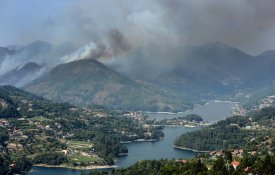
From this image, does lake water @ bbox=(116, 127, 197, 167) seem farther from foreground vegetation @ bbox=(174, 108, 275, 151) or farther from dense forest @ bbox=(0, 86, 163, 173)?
foreground vegetation @ bbox=(174, 108, 275, 151)

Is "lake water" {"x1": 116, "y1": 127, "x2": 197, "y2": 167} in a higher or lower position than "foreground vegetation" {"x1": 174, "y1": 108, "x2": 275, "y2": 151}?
lower

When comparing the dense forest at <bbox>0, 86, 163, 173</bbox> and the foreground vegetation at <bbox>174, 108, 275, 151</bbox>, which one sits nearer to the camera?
the dense forest at <bbox>0, 86, 163, 173</bbox>

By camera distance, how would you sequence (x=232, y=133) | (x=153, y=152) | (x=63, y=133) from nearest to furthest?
1. (x=153, y=152)
2. (x=232, y=133)
3. (x=63, y=133)

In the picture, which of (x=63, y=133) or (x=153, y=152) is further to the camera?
(x=63, y=133)

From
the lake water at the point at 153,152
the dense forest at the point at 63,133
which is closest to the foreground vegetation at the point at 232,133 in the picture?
the lake water at the point at 153,152

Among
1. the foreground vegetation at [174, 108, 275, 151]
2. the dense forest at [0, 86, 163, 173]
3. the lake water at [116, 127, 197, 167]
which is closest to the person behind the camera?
the dense forest at [0, 86, 163, 173]

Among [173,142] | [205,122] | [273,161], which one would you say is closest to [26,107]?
[173,142]

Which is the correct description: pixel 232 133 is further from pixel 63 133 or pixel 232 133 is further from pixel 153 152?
pixel 63 133

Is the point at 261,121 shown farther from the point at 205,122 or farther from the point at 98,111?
the point at 98,111

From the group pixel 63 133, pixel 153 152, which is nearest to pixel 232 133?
pixel 153 152

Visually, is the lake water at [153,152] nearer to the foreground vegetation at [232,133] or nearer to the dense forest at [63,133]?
the dense forest at [63,133]

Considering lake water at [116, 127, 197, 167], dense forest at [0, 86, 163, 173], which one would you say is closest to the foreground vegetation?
lake water at [116, 127, 197, 167]
